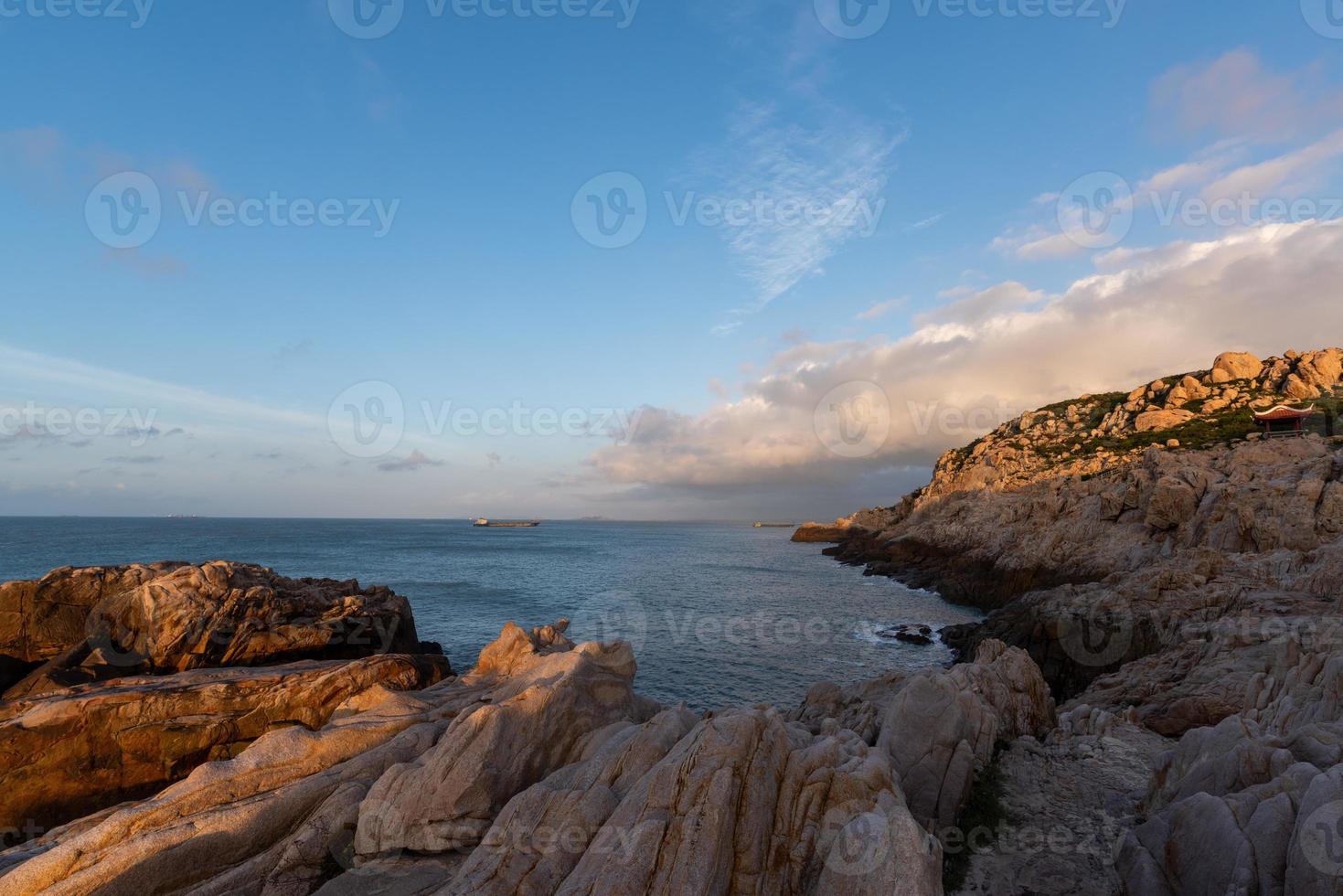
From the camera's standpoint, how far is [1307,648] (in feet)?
76.7

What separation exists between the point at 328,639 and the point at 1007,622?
148 ft

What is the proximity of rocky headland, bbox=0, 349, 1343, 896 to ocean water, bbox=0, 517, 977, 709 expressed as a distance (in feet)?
Result: 41.3

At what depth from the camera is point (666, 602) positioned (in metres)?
73.2

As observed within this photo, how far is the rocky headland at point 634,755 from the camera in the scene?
1212 centimetres

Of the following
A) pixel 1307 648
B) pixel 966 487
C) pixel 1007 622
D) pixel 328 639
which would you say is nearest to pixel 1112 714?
pixel 1307 648

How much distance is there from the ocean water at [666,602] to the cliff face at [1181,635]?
968 cm

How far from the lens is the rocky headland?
1212 centimetres

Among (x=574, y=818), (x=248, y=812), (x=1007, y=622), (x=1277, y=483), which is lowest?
(x=1007, y=622)

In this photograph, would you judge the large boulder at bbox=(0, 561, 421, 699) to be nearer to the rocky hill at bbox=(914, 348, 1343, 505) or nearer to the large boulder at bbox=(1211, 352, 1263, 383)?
the rocky hill at bbox=(914, 348, 1343, 505)

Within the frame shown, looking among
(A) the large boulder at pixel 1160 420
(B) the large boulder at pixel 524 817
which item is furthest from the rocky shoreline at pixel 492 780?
(A) the large boulder at pixel 1160 420

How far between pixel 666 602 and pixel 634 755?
59.2 metres

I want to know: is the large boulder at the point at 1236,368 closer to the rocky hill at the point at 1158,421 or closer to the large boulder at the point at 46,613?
the rocky hill at the point at 1158,421

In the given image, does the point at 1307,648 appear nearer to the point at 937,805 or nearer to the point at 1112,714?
the point at 1112,714

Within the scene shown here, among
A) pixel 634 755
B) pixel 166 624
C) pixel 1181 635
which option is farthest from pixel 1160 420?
pixel 166 624
